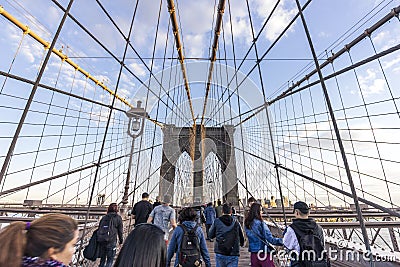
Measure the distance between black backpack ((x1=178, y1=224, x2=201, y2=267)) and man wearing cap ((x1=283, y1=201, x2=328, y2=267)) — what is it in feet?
2.05

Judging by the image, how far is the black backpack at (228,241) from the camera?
1526 mm

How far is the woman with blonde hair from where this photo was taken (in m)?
0.48

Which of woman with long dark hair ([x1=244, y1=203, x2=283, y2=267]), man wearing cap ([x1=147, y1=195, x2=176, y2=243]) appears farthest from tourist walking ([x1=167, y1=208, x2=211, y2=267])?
man wearing cap ([x1=147, y1=195, x2=176, y2=243])

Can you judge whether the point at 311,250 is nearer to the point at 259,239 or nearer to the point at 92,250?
the point at 259,239

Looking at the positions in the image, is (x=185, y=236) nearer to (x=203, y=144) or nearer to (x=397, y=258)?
(x=397, y=258)

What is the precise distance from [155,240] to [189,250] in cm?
90

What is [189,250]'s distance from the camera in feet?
4.59

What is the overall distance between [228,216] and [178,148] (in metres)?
9.37

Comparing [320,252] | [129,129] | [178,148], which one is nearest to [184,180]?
[178,148]

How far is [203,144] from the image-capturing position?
11375 millimetres

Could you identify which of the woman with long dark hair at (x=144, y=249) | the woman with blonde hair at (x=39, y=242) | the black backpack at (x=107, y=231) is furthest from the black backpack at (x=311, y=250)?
the black backpack at (x=107, y=231)

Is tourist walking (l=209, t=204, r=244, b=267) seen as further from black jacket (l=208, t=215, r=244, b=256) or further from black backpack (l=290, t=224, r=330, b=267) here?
black backpack (l=290, t=224, r=330, b=267)

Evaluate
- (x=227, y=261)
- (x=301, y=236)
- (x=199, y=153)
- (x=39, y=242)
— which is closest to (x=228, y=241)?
(x=227, y=261)

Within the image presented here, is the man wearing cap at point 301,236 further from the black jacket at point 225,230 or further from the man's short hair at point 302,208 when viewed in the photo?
the black jacket at point 225,230
